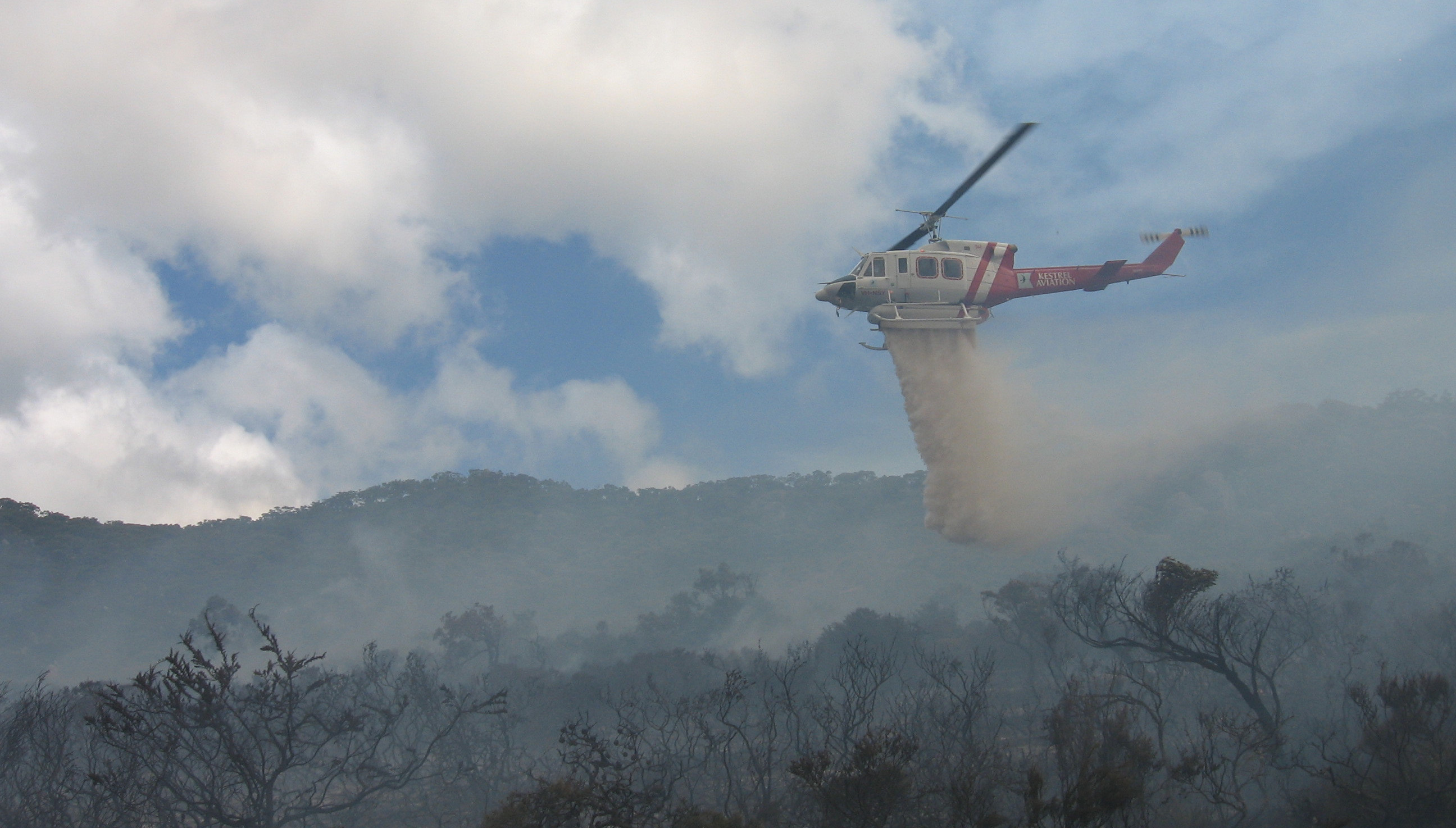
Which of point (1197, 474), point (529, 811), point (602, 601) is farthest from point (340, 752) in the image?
point (1197, 474)

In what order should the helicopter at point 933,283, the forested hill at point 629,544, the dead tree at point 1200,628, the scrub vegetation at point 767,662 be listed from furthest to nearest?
the forested hill at point 629,544
the helicopter at point 933,283
the dead tree at point 1200,628
the scrub vegetation at point 767,662

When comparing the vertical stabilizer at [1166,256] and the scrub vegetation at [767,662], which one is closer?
the scrub vegetation at [767,662]

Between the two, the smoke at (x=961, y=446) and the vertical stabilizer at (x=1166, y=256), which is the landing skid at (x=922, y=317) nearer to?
the smoke at (x=961, y=446)

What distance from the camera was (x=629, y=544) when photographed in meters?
138

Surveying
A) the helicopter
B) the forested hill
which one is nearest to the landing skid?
the helicopter

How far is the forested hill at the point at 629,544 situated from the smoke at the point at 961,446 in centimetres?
5085

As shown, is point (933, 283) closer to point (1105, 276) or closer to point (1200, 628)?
point (1105, 276)

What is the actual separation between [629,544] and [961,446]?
358 feet

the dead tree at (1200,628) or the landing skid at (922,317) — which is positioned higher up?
the landing skid at (922,317)

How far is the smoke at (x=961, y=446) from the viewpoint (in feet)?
112

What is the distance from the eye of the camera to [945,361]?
35.0m

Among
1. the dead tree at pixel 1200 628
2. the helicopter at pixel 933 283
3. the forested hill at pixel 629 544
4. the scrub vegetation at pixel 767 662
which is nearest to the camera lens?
the scrub vegetation at pixel 767 662

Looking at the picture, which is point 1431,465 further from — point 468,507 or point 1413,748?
point 468,507

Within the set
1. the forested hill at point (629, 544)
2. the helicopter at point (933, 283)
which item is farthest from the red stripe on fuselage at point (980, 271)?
the forested hill at point (629, 544)
